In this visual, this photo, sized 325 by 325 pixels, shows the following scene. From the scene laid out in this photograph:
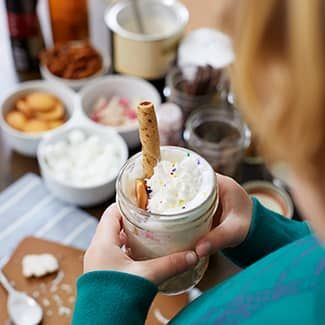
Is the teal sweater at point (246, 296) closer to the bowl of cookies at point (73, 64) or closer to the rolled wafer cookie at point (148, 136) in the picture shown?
the rolled wafer cookie at point (148, 136)

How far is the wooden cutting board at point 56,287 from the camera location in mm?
654

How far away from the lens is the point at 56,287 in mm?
682

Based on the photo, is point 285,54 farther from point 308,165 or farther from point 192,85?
point 192,85

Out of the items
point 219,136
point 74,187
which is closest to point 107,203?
point 74,187

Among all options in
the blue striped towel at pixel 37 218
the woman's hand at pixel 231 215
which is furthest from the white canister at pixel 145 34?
the woman's hand at pixel 231 215

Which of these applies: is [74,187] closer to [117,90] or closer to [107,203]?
[107,203]

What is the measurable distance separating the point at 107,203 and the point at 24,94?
22 cm

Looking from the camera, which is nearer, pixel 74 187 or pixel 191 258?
pixel 191 258

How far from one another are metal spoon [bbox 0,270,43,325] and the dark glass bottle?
407 mm

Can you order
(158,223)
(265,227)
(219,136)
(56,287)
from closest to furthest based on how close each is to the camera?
1. (158,223)
2. (265,227)
3. (56,287)
4. (219,136)

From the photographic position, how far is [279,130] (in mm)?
335

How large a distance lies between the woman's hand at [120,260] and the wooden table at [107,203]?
0.18 meters

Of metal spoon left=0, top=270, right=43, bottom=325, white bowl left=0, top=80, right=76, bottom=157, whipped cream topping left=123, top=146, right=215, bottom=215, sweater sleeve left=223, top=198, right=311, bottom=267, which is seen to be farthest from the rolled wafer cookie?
white bowl left=0, top=80, right=76, bottom=157

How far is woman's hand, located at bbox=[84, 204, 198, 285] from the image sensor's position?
50 cm
